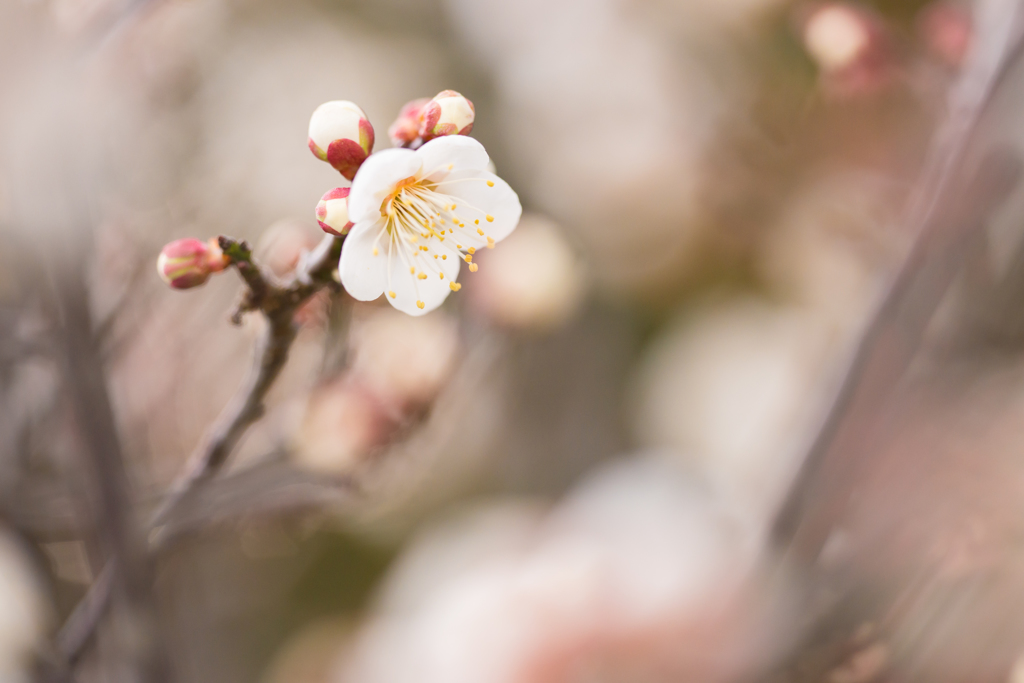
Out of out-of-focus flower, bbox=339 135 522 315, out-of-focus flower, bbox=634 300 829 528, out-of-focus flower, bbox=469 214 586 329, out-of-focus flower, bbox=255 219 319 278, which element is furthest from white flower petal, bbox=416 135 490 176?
out-of-focus flower, bbox=634 300 829 528

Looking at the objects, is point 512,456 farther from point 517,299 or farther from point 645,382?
point 517,299

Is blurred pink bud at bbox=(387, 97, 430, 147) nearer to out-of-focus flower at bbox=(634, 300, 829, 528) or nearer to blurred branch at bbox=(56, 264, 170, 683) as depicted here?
blurred branch at bbox=(56, 264, 170, 683)

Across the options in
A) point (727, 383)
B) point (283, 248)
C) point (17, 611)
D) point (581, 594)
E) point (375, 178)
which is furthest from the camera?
point (727, 383)

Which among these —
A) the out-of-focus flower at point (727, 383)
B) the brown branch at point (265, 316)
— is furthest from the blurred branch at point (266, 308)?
the out-of-focus flower at point (727, 383)

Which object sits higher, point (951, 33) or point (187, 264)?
point (951, 33)

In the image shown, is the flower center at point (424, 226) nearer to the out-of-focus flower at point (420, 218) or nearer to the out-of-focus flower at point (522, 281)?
the out-of-focus flower at point (420, 218)

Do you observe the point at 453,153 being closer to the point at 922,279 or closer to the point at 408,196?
the point at 408,196

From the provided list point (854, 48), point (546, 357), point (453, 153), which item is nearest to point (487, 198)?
point (453, 153)
